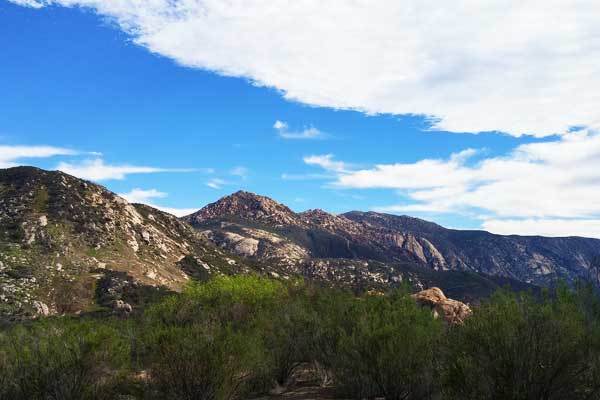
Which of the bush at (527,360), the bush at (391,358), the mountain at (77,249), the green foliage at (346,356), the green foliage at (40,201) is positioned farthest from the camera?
the green foliage at (40,201)

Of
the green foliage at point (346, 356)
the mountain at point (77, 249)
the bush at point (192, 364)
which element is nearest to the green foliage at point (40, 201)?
the mountain at point (77, 249)

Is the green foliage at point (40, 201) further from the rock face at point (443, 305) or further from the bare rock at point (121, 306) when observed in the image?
the rock face at point (443, 305)

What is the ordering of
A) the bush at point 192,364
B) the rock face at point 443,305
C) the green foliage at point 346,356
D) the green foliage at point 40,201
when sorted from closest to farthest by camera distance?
1. the green foliage at point 346,356
2. the bush at point 192,364
3. the rock face at point 443,305
4. the green foliage at point 40,201

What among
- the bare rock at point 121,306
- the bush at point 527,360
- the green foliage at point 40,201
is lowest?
the bare rock at point 121,306

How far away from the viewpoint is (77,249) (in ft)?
378

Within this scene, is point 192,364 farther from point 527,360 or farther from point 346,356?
point 527,360


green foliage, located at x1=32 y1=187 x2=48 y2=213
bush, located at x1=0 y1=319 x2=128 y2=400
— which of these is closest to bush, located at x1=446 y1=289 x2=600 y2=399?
bush, located at x1=0 y1=319 x2=128 y2=400

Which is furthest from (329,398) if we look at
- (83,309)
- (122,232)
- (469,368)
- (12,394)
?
(122,232)

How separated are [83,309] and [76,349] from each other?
80720 mm

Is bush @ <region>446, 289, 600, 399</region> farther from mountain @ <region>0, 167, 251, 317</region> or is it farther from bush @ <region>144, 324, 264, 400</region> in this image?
mountain @ <region>0, 167, 251, 317</region>

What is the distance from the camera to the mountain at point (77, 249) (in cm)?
9338

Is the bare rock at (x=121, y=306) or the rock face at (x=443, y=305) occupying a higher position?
the rock face at (x=443, y=305)

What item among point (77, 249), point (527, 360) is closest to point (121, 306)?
point (77, 249)

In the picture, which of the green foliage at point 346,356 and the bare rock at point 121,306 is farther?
the bare rock at point 121,306
